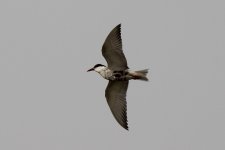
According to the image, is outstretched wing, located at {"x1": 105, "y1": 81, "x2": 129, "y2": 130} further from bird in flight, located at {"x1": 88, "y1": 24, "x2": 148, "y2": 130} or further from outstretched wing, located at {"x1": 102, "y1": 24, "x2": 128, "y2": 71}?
outstretched wing, located at {"x1": 102, "y1": 24, "x2": 128, "y2": 71}

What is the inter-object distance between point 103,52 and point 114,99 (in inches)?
55.2

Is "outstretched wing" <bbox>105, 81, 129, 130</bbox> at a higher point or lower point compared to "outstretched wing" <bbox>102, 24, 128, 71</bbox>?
lower

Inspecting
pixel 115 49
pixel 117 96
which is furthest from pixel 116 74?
pixel 117 96

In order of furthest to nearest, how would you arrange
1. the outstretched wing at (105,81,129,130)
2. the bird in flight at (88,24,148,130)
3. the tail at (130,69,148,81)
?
the outstretched wing at (105,81,129,130) < the bird in flight at (88,24,148,130) < the tail at (130,69,148,81)

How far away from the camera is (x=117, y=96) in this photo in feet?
78.7

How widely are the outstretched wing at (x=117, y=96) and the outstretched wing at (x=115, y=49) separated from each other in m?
0.72

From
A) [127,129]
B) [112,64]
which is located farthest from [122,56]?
[127,129]

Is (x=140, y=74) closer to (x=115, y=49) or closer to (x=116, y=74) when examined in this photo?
(x=116, y=74)

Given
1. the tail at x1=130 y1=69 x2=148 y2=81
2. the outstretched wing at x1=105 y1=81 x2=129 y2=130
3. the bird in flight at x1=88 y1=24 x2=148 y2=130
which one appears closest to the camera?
the tail at x1=130 y1=69 x2=148 y2=81

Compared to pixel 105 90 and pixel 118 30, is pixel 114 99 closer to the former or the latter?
pixel 105 90

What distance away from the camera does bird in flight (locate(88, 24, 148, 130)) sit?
23250mm

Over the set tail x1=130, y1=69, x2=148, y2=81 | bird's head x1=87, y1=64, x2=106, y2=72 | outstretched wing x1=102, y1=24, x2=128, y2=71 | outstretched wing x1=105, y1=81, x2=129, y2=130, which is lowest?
outstretched wing x1=105, y1=81, x2=129, y2=130

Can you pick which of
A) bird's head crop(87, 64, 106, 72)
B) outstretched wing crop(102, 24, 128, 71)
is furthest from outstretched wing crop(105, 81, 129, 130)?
outstretched wing crop(102, 24, 128, 71)

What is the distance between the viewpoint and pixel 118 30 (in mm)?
23328
